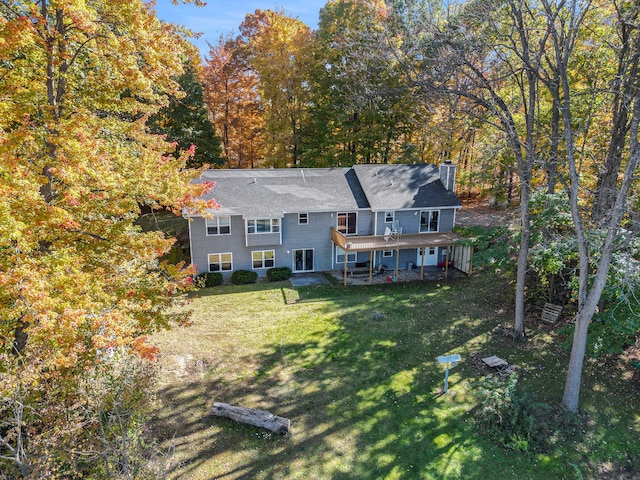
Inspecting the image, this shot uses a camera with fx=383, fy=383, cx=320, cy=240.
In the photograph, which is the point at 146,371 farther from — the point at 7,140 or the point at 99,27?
the point at 99,27

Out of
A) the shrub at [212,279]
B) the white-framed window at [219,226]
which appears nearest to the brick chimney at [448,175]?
the white-framed window at [219,226]

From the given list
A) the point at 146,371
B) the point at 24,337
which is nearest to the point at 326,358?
the point at 146,371

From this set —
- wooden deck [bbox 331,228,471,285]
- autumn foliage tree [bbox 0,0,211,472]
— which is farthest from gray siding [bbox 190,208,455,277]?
autumn foliage tree [bbox 0,0,211,472]

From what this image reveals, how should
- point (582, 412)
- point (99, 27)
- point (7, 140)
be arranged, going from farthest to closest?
point (582, 412) → point (99, 27) → point (7, 140)

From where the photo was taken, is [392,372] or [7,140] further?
[392,372]

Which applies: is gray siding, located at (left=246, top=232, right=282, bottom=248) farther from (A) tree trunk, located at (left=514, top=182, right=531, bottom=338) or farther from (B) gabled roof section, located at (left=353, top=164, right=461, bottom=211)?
(A) tree trunk, located at (left=514, top=182, right=531, bottom=338)

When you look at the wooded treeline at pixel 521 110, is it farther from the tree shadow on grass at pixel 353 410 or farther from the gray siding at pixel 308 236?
the gray siding at pixel 308 236

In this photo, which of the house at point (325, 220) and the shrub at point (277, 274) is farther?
the shrub at point (277, 274)
